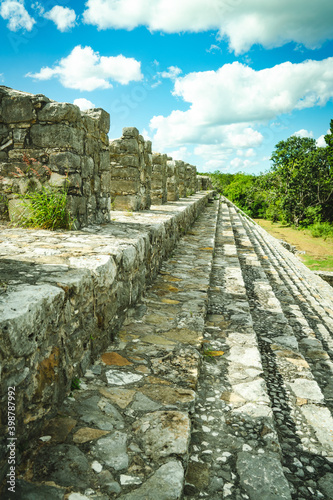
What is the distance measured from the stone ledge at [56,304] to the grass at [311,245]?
37.9 ft

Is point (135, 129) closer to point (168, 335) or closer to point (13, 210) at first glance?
point (13, 210)

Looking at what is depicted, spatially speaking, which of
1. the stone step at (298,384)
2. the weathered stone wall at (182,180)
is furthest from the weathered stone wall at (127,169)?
the weathered stone wall at (182,180)

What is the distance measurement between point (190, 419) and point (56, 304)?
0.96 m

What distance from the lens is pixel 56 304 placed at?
1.64 m

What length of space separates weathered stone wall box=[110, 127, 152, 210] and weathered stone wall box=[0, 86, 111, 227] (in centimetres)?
165

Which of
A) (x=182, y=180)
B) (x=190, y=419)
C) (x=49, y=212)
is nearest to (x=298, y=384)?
(x=190, y=419)

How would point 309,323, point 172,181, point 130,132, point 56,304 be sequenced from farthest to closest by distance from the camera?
point 172,181 < point 130,132 < point 309,323 < point 56,304

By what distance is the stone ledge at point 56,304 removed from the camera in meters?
1.38

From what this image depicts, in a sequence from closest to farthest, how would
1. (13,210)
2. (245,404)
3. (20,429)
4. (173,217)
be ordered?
(20,429)
(245,404)
(13,210)
(173,217)

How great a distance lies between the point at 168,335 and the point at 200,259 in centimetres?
254

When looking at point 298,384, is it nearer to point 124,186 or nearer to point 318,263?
point 124,186

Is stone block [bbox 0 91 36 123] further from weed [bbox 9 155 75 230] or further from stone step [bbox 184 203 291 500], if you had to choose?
stone step [bbox 184 203 291 500]

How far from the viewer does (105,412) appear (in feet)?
5.67

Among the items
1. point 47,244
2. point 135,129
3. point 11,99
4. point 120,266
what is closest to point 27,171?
point 11,99
